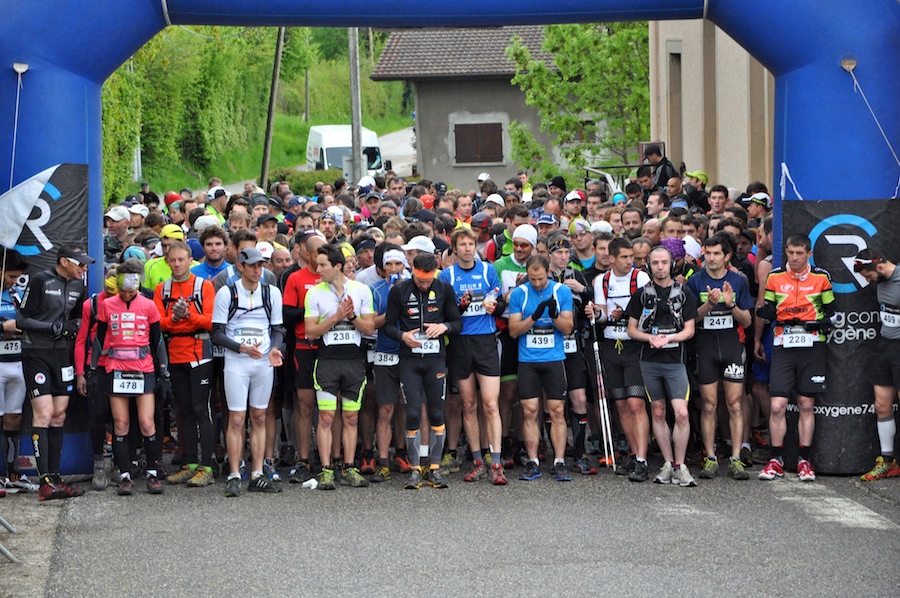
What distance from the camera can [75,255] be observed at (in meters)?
10.8

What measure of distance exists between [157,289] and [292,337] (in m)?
1.14

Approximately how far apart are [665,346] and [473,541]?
260 centimetres

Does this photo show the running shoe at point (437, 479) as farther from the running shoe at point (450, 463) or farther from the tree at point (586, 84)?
the tree at point (586, 84)

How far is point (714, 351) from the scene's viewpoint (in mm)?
11164

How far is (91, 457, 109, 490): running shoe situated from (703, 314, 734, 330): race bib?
483 cm

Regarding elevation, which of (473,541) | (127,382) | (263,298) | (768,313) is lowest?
(473,541)

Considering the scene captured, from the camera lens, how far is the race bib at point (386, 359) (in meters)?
11.2

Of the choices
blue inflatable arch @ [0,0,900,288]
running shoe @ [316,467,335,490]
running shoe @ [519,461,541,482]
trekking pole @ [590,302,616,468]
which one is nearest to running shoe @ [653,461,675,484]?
trekking pole @ [590,302,616,468]

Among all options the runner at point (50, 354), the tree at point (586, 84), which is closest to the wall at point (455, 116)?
the tree at point (586, 84)

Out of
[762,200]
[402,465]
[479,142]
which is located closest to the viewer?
[402,465]

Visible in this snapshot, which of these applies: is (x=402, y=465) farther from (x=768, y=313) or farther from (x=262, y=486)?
(x=768, y=313)

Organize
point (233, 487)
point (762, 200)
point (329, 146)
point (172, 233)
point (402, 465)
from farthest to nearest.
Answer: point (329, 146)
point (762, 200)
point (172, 233)
point (402, 465)
point (233, 487)

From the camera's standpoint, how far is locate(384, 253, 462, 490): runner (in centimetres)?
1080

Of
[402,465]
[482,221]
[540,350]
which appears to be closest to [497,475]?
[402,465]
